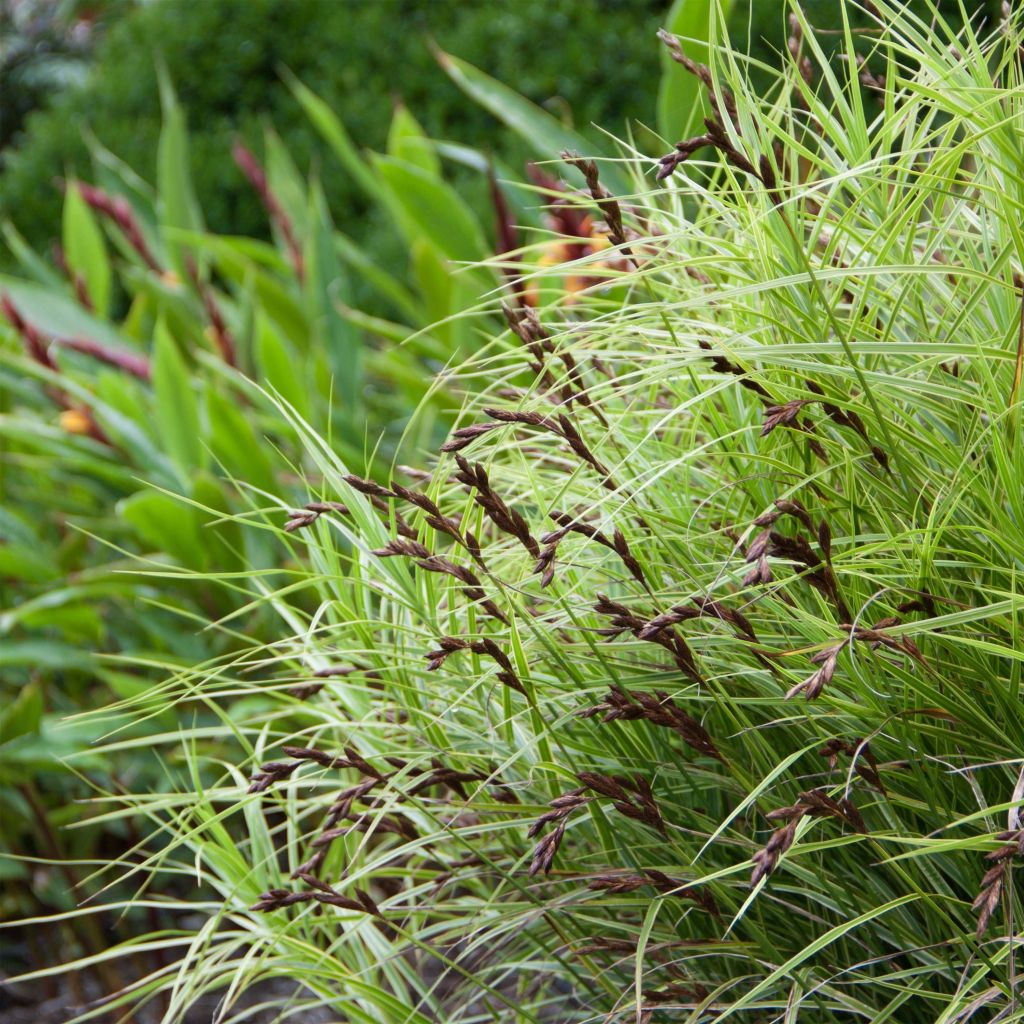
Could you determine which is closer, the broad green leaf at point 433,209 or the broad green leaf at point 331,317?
the broad green leaf at point 433,209

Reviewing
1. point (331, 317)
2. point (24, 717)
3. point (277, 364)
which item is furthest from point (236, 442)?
point (24, 717)

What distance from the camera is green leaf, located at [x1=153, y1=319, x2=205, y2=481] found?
2.64 meters

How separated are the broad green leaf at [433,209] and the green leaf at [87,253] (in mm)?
1245

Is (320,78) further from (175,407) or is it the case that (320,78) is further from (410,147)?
(175,407)

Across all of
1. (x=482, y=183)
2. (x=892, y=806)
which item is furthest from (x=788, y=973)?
(x=482, y=183)

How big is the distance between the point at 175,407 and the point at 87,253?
1.25m

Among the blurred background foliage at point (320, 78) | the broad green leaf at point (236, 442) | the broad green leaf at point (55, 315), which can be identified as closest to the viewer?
the broad green leaf at point (236, 442)

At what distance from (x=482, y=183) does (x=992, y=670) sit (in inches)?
129

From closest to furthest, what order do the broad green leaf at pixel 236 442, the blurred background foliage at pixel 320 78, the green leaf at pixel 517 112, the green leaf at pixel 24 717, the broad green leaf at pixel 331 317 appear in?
the green leaf at pixel 24 717
the broad green leaf at pixel 236 442
the green leaf at pixel 517 112
the broad green leaf at pixel 331 317
the blurred background foliage at pixel 320 78

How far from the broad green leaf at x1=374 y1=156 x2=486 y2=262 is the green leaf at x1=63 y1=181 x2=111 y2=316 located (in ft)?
4.08

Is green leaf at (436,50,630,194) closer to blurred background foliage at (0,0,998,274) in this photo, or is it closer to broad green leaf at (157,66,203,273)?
broad green leaf at (157,66,203,273)

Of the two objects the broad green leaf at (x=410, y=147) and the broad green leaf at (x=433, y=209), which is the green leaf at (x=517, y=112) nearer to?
the broad green leaf at (x=433, y=209)

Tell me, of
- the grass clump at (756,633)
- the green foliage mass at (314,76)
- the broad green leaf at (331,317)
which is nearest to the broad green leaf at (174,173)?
the broad green leaf at (331,317)

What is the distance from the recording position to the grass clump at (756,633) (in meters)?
1.11
